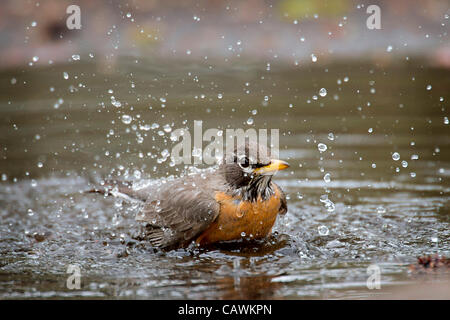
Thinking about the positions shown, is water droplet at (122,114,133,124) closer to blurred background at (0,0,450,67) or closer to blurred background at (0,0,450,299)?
blurred background at (0,0,450,299)

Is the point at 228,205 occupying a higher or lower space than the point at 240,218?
higher

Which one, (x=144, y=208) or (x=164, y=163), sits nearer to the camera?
(x=144, y=208)

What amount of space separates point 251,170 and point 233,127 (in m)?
4.06

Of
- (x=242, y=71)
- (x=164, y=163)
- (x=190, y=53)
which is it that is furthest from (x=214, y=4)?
(x=164, y=163)

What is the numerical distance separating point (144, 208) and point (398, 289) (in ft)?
9.89

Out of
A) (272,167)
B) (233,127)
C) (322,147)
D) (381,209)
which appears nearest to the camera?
(272,167)

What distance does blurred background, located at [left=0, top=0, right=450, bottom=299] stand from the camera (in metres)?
5.84

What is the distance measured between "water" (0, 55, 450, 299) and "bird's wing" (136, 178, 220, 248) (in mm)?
185

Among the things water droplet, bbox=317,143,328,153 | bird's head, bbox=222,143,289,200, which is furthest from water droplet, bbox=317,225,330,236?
water droplet, bbox=317,143,328,153

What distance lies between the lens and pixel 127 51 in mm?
14281

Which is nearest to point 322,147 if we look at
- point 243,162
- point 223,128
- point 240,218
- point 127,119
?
point 223,128

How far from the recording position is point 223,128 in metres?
10.3

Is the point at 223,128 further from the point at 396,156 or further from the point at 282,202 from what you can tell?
the point at 282,202
